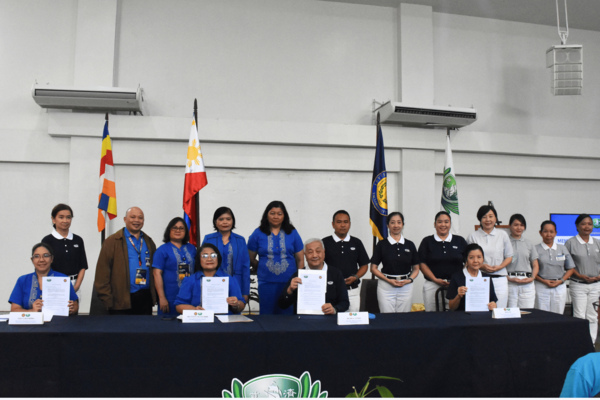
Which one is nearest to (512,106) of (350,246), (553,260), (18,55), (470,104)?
(470,104)

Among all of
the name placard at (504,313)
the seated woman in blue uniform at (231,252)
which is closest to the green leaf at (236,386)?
the seated woman in blue uniform at (231,252)

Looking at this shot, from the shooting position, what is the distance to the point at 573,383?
3.61 ft

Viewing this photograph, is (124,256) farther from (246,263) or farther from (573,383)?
(573,383)

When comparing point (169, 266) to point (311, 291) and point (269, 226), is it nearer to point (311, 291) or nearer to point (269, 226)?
point (269, 226)

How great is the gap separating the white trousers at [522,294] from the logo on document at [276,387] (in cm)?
260

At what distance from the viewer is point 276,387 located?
6.28ft

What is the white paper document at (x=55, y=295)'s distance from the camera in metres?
2.35

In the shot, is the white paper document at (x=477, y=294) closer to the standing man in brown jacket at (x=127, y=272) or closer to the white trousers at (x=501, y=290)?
the white trousers at (x=501, y=290)

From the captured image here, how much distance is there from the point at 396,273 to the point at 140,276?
2.00 meters

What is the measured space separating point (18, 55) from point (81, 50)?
728mm

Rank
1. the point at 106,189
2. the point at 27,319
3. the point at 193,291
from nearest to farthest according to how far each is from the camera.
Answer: the point at 27,319 < the point at 193,291 < the point at 106,189

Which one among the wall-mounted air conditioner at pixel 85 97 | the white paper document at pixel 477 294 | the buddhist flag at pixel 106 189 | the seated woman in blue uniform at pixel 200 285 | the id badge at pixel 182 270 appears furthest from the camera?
the wall-mounted air conditioner at pixel 85 97

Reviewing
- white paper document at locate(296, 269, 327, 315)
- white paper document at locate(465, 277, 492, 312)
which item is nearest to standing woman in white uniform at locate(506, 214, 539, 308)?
white paper document at locate(465, 277, 492, 312)

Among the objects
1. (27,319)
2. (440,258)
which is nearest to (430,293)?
(440,258)
